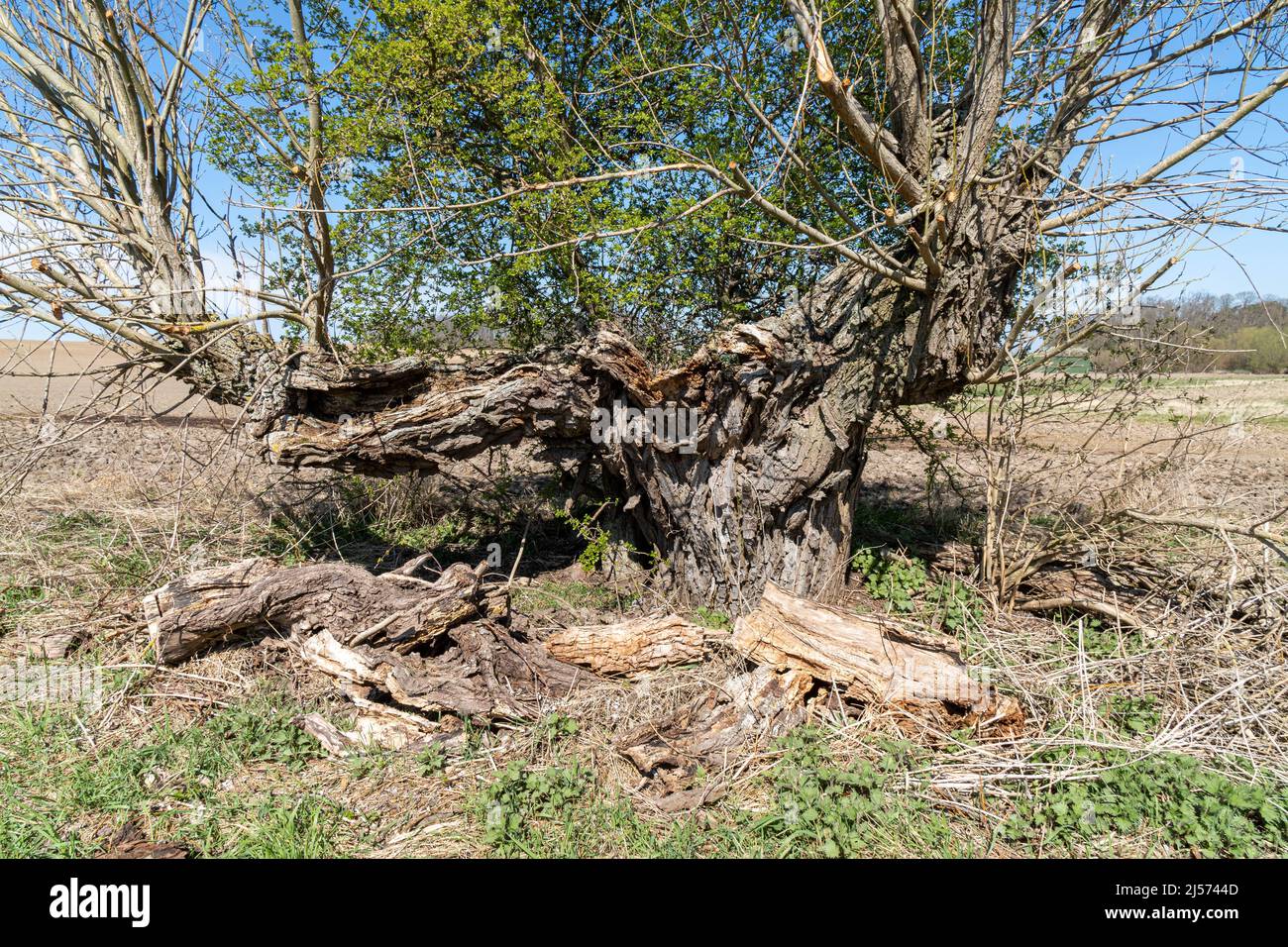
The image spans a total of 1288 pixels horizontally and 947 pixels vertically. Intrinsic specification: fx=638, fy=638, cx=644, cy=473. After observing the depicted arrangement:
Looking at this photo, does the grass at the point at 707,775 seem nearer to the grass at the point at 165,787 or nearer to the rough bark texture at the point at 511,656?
the grass at the point at 165,787

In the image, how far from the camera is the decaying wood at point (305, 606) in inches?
133

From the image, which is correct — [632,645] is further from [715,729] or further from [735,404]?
[735,404]

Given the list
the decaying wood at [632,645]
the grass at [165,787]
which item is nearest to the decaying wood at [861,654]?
the decaying wood at [632,645]

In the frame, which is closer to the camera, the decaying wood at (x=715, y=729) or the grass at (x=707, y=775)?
the grass at (x=707, y=775)

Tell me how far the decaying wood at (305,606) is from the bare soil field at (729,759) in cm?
17

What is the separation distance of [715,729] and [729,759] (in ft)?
0.57

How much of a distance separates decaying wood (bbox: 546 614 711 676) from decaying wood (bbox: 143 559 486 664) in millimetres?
598

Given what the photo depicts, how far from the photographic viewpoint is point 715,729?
294 centimetres

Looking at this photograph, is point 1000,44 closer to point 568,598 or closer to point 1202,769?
point 1202,769

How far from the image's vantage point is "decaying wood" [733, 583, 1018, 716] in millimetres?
2930
